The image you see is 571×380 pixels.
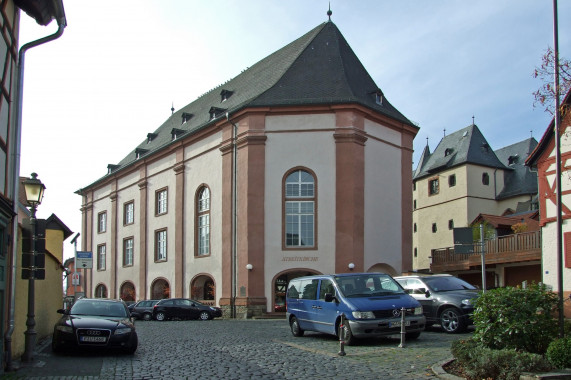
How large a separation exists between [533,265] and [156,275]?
23067mm

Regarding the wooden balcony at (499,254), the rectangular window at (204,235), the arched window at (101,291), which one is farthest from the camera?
the arched window at (101,291)

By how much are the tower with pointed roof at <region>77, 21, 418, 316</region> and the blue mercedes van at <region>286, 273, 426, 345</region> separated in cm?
1516

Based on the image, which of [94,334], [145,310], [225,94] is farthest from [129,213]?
[94,334]

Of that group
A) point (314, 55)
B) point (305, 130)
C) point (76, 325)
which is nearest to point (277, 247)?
point (305, 130)

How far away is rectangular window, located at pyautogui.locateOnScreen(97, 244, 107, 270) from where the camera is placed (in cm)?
5175

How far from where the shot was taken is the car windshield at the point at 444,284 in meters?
17.7

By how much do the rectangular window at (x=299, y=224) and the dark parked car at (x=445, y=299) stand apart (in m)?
14.0

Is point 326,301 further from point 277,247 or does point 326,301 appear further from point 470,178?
point 470,178

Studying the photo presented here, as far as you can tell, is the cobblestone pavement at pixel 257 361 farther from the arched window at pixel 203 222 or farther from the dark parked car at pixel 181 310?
the arched window at pixel 203 222

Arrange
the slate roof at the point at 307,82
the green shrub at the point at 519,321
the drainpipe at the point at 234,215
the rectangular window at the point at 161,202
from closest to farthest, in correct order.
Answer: the green shrub at the point at 519,321, the drainpipe at the point at 234,215, the slate roof at the point at 307,82, the rectangular window at the point at 161,202

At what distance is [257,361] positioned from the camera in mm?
12008

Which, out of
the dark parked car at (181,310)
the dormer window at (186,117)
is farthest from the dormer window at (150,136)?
the dark parked car at (181,310)

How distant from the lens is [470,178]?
55344 mm

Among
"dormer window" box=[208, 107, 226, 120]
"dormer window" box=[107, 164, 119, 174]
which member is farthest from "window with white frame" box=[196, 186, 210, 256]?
"dormer window" box=[107, 164, 119, 174]
